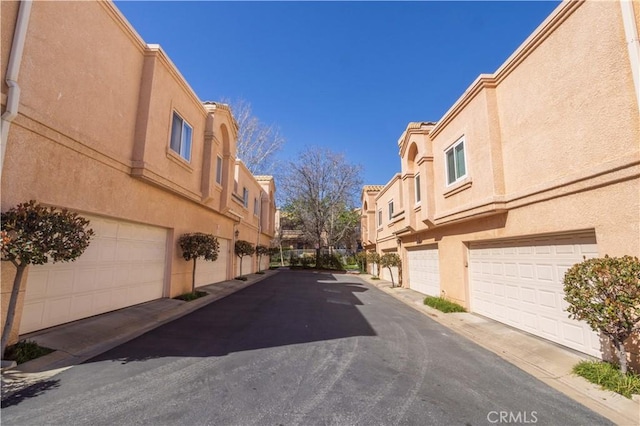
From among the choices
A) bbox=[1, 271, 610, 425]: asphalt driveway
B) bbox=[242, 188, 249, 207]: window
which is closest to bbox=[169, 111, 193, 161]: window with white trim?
bbox=[1, 271, 610, 425]: asphalt driveway

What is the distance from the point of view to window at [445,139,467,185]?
10.3 meters

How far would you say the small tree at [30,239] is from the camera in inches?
171

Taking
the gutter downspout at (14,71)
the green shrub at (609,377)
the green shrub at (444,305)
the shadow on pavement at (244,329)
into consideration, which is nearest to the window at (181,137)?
the gutter downspout at (14,71)

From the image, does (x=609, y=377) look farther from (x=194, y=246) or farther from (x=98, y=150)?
(x=194, y=246)

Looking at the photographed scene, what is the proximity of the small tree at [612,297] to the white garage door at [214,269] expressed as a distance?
12284 millimetres

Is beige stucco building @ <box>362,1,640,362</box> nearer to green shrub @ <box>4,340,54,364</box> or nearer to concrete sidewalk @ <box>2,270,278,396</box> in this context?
concrete sidewalk @ <box>2,270,278,396</box>

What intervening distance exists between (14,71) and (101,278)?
4.43m

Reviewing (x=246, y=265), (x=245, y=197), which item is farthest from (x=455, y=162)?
(x=246, y=265)

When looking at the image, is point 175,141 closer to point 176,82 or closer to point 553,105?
point 176,82

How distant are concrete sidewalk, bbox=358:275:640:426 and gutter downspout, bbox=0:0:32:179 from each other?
899 cm

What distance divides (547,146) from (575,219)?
5.74 feet

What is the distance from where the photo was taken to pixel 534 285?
7121 millimetres

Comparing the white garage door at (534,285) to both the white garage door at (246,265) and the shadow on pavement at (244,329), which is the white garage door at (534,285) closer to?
the shadow on pavement at (244,329)

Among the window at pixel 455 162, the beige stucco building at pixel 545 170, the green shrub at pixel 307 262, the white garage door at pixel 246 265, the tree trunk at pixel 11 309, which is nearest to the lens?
the tree trunk at pixel 11 309
